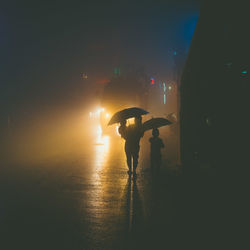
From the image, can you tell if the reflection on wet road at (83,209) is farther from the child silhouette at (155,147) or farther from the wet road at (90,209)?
the child silhouette at (155,147)

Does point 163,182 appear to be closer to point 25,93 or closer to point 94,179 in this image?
point 94,179

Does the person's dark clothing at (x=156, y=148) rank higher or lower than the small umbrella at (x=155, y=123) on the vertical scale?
lower

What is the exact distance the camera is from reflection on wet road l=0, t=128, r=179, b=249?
13.2 feet

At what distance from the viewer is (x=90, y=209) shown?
211 inches

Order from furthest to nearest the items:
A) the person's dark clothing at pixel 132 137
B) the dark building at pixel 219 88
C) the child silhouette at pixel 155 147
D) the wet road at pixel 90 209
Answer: the person's dark clothing at pixel 132 137
the child silhouette at pixel 155 147
the dark building at pixel 219 88
the wet road at pixel 90 209

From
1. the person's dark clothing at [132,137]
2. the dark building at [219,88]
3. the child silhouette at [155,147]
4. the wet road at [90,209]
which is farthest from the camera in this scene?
the person's dark clothing at [132,137]

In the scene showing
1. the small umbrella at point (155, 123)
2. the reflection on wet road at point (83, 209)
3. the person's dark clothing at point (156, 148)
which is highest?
the small umbrella at point (155, 123)

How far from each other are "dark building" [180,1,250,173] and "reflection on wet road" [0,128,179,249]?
1.94 metres

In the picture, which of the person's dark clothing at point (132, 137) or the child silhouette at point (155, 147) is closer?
the child silhouette at point (155, 147)

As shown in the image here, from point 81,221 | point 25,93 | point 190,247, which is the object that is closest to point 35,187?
point 81,221

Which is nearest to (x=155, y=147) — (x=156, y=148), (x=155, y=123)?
(x=156, y=148)

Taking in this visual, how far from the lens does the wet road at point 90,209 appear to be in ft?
13.1

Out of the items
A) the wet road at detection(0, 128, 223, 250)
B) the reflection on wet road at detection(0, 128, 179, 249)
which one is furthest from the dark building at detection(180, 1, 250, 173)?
the reflection on wet road at detection(0, 128, 179, 249)

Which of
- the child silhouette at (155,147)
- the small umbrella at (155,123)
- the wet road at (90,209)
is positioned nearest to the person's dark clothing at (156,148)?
the child silhouette at (155,147)
